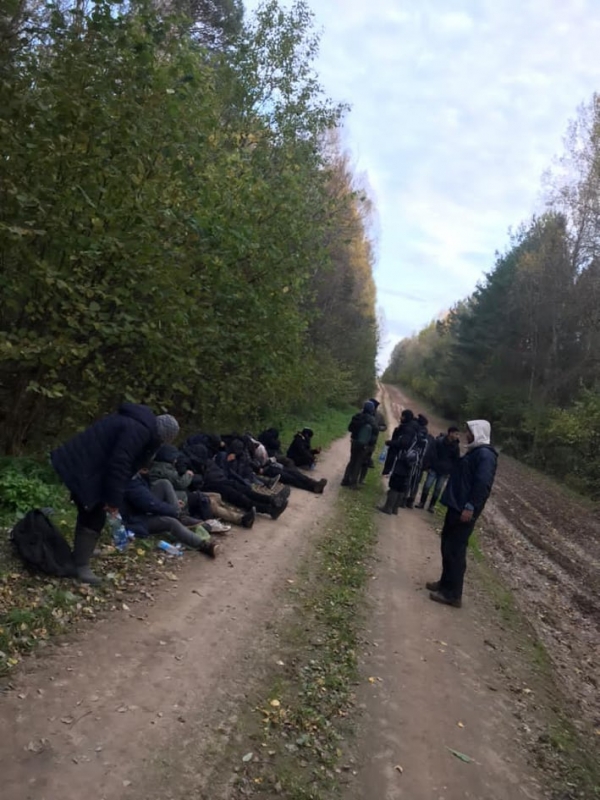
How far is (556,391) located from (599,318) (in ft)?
22.1

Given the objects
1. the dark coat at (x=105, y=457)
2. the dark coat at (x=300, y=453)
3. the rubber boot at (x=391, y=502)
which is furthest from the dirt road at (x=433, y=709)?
the dark coat at (x=300, y=453)

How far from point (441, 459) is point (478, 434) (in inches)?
233

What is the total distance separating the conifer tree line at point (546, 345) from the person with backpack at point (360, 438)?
12.0 m

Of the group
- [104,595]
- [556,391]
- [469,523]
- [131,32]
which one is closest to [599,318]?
[556,391]

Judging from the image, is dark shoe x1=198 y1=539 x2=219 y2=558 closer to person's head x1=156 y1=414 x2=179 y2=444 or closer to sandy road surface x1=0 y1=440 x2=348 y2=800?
sandy road surface x1=0 y1=440 x2=348 y2=800

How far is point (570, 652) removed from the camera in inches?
275

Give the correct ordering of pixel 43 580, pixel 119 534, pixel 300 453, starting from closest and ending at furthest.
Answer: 1. pixel 43 580
2. pixel 119 534
3. pixel 300 453

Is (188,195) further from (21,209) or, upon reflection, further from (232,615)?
(232,615)

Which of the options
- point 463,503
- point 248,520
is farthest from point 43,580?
point 463,503

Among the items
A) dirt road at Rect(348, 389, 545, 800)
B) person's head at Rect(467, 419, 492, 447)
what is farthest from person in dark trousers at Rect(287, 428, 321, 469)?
person's head at Rect(467, 419, 492, 447)

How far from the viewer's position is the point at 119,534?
6816 mm

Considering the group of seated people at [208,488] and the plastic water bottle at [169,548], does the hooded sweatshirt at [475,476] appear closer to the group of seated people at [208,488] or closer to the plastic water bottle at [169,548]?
the group of seated people at [208,488]

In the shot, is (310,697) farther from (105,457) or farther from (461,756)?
(105,457)

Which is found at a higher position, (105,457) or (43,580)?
(105,457)
